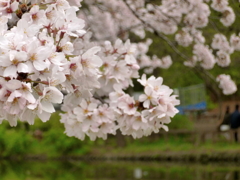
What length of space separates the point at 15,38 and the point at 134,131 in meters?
1.30

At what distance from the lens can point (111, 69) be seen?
12.5 ft

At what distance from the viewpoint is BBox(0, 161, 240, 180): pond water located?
450 inches

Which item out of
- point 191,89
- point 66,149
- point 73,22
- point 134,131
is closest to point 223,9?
point 134,131

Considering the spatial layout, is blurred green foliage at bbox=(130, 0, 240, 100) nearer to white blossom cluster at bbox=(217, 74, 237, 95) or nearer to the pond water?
the pond water


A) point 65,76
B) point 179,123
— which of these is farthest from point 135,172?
point 65,76

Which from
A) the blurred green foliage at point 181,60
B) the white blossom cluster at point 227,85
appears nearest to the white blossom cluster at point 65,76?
the white blossom cluster at point 227,85

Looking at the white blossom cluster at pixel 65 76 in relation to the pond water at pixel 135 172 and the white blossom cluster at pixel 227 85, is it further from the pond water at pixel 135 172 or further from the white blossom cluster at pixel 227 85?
the pond water at pixel 135 172

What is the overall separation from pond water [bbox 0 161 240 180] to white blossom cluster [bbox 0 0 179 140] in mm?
7129

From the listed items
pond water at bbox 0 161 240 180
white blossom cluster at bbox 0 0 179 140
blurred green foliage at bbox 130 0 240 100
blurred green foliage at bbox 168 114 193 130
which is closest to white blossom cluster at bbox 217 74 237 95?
white blossom cluster at bbox 0 0 179 140

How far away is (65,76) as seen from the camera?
2.66 m

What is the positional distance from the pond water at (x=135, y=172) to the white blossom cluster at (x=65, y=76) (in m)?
7.13

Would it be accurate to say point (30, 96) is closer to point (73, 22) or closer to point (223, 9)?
point (73, 22)

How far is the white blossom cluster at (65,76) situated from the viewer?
2.20 meters

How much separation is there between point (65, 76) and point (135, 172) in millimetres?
10546
